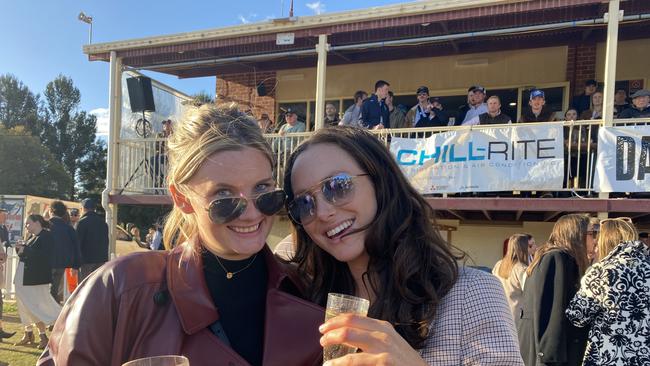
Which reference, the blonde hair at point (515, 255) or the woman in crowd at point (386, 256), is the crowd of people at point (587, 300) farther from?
the woman in crowd at point (386, 256)

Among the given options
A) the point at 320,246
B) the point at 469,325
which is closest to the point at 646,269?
the point at 469,325

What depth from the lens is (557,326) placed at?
3410 millimetres

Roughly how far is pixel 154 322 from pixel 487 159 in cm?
638

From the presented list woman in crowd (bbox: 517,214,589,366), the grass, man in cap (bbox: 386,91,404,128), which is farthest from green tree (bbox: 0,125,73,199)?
woman in crowd (bbox: 517,214,589,366)

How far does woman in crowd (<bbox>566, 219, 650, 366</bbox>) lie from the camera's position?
9.25 feet

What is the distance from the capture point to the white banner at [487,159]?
6602mm

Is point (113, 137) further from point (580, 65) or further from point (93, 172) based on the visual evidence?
point (93, 172)

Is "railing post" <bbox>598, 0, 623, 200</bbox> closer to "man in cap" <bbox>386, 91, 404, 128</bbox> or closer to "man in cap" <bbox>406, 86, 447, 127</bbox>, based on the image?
"man in cap" <bbox>406, 86, 447, 127</bbox>

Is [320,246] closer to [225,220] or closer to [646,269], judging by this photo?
[225,220]

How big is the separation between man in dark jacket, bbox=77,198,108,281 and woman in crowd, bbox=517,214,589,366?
665cm

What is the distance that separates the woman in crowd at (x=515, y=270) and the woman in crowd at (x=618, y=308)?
145 cm

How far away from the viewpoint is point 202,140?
161cm

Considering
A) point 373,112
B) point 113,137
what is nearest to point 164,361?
point 373,112

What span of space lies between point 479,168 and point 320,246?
571 cm
